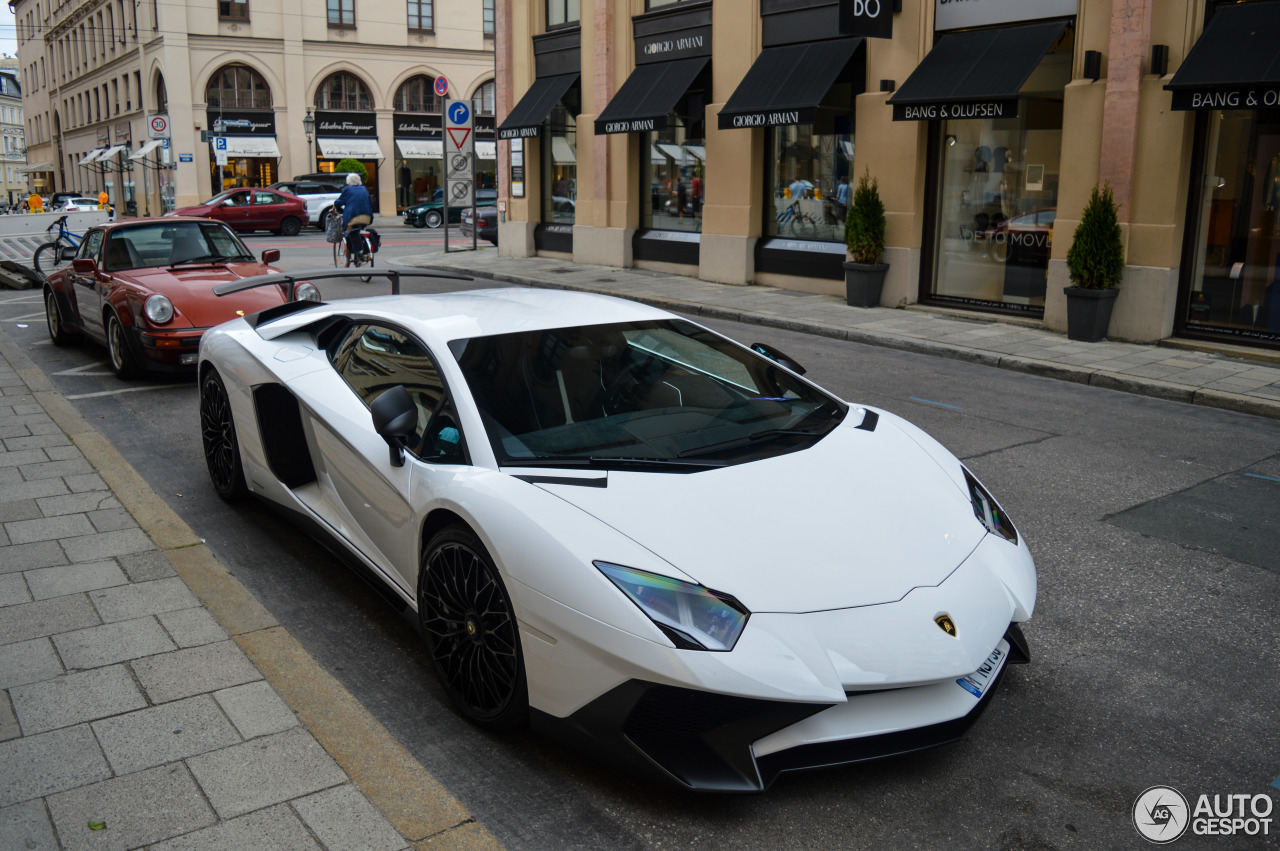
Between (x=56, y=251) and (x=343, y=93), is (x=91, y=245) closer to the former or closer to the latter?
(x=56, y=251)

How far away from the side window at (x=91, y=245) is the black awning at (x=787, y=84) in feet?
30.8

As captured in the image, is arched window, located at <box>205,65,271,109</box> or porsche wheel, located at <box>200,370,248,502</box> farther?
arched window, located at <box>205,65,271,109</box>

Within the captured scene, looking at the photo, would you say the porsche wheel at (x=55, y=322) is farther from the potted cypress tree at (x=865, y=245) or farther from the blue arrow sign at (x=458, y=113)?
the blue arrow sign at (x=458, y=113)

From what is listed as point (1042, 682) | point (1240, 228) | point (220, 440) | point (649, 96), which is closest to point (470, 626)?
point (1042, 682)

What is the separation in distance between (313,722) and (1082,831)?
238 cm

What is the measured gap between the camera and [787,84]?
1592cm

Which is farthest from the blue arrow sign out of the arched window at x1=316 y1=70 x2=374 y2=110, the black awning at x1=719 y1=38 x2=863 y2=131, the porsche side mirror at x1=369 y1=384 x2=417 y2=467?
the arched window at x1=316 y1=70 x2=374 y2=110

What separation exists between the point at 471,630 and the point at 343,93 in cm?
5313

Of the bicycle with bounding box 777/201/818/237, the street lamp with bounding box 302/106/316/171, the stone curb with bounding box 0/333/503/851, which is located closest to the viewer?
the stone curb with bounding box 0/333/503/851

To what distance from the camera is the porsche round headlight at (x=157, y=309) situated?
9.09 m

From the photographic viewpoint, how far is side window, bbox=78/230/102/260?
10334 mm

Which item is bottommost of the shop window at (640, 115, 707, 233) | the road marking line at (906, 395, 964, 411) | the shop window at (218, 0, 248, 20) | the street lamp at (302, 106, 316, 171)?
the road marking line at (906, 395, 964, 411)

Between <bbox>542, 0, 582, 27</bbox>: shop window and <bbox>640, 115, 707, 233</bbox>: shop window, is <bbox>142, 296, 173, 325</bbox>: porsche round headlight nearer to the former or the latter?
<bbox>640, 115, 707, 233</bbox>: shop window

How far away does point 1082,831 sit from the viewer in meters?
2.97
